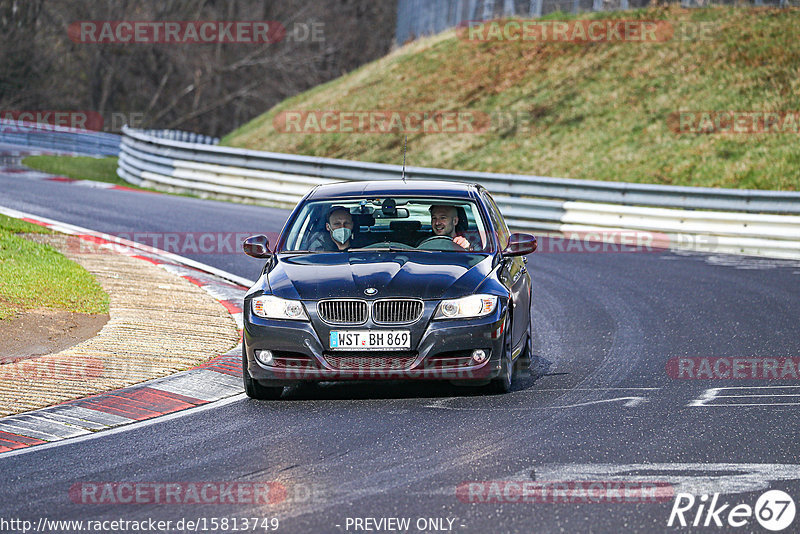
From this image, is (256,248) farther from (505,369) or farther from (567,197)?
(567,197)

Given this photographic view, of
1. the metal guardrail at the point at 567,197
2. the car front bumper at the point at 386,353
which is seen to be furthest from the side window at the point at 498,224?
the metal guardrail at the point at 567,197

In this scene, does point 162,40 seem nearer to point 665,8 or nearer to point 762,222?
point 665,8

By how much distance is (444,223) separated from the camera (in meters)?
9.52

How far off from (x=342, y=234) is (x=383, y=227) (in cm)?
35

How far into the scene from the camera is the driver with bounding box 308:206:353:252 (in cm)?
934

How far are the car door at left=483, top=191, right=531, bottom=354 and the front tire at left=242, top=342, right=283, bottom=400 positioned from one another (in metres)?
1.75

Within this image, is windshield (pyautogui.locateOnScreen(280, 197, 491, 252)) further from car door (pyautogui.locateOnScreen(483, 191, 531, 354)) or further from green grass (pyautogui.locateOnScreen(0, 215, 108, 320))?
green grass (pyautogui.locateOnScreen(0, 215, 108, 320))

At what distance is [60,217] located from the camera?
19.3m

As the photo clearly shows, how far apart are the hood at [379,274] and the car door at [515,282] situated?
0.22 meters

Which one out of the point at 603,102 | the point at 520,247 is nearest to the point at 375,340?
the point at 520,247

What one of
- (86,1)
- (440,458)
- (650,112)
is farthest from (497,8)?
(440,458)

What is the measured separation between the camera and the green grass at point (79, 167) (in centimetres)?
2991

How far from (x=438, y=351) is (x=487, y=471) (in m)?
1.84

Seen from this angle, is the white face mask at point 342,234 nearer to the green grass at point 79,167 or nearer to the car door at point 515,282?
the car door at point 515,282
